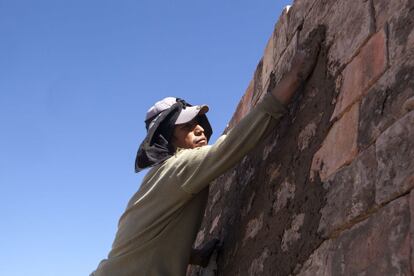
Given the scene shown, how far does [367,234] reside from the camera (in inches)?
63.9

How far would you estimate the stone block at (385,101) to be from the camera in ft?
5.36

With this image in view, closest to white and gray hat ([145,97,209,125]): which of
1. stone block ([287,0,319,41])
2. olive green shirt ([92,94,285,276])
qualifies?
olive green shirt ([92,94,285,276])

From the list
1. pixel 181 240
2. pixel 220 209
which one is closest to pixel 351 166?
pixel 181 240

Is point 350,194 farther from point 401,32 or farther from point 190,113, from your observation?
point 190,113

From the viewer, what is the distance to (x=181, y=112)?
317cm

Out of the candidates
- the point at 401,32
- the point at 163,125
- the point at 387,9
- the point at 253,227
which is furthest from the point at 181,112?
the point at 401,32

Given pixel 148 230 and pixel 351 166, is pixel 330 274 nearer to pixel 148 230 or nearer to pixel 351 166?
pixel 351 166

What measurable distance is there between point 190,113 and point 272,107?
744 millimetres

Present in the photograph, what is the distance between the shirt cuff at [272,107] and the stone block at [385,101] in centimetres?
63

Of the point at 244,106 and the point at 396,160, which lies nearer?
the point at 396,160

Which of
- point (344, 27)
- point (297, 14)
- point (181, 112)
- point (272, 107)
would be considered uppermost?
point (297, 14)

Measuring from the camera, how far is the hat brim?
312cm

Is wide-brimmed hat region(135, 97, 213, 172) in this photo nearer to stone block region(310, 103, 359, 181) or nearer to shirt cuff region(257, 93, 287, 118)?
shirt cuff region(257, 93, 287, 118)

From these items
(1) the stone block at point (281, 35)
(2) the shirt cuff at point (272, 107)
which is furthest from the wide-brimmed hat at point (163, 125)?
(2) the shirt cuff at point (272, 107)
